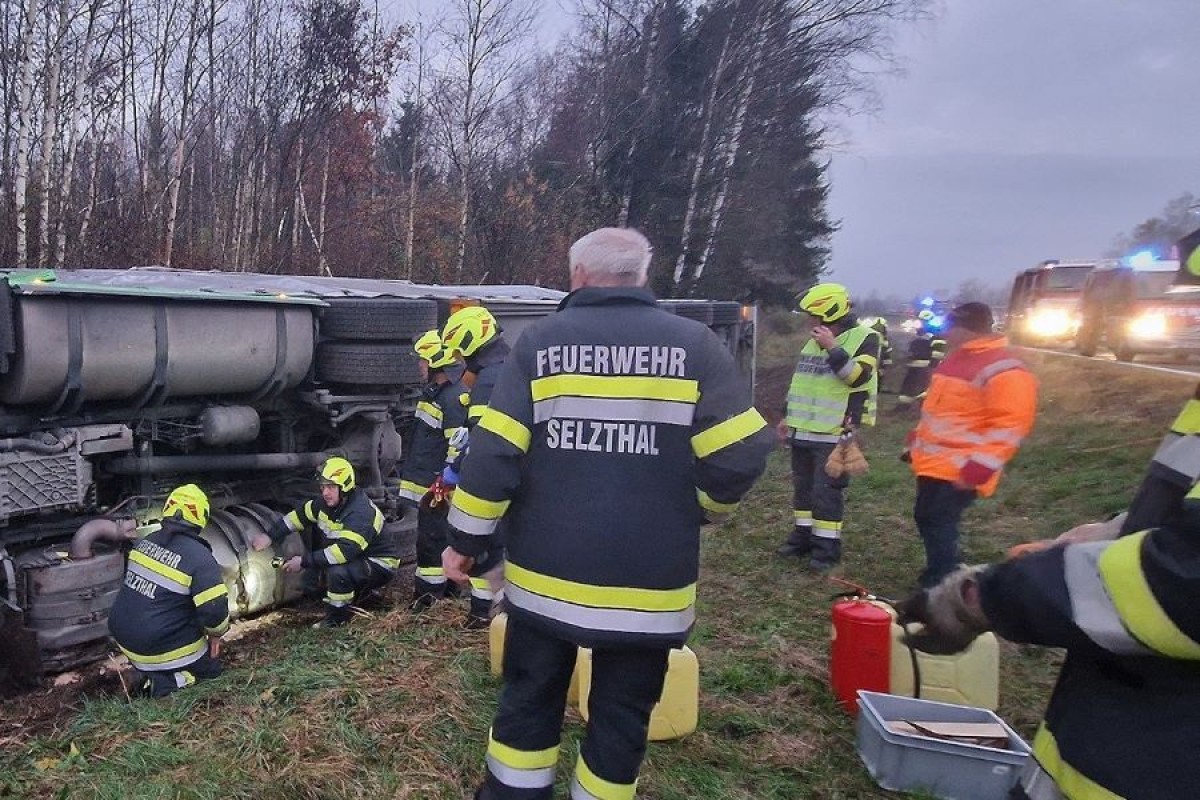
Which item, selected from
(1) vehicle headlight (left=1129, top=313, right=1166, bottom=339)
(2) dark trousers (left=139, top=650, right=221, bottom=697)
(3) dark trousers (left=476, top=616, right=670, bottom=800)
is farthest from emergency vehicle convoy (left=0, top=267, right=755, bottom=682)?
(1) vehicle headlight (left=1129, top=313, right=1166, bottom=339)

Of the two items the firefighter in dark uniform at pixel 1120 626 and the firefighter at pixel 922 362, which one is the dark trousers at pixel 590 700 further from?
the firefighter at pixel 922 362

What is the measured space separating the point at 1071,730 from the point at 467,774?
1884 millimetres

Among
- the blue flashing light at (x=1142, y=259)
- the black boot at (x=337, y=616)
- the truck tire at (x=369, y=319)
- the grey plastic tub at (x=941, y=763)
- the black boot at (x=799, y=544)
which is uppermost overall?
the blue flashing light at (x=1142, y=259)

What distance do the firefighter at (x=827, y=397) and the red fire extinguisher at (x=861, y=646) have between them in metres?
1.90

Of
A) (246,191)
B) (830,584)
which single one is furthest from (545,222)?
(830,584)

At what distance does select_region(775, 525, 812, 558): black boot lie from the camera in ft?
17.8

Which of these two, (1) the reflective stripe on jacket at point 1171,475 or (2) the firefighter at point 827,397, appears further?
(2) the firefighter at point 827,397

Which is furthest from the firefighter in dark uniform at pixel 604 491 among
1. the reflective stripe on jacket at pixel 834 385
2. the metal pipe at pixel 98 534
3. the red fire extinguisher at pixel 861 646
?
the reflective stripe on jacket at pixel 834 385

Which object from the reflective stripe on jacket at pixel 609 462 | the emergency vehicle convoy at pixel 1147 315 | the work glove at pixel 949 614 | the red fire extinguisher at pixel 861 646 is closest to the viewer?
the work glove at pixel 949 614

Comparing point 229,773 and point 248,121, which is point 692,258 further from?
point 229,773

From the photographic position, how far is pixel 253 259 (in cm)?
1216

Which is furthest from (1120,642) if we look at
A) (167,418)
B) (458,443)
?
(167,418)

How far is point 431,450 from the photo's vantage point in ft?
15.2

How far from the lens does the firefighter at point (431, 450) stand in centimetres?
458
